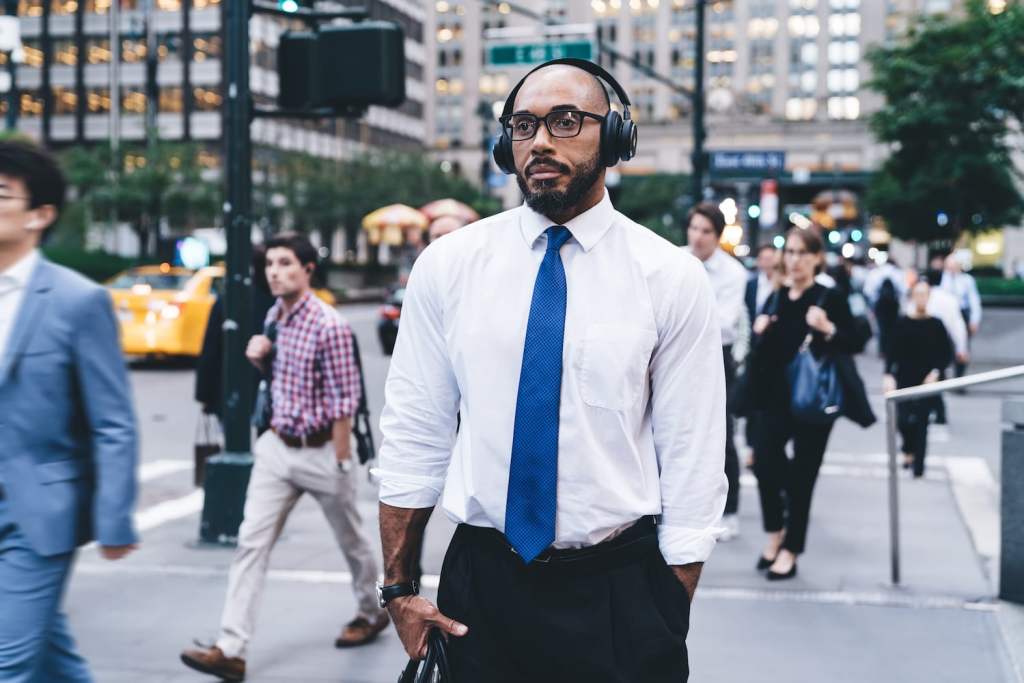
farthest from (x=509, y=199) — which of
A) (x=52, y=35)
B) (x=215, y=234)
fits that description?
(x=52, y=35)

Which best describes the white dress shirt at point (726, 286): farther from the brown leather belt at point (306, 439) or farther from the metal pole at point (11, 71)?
the metal pole at point (11, 71)

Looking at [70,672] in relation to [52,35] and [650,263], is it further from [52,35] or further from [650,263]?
[52,35]

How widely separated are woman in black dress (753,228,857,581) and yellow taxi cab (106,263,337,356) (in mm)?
12509

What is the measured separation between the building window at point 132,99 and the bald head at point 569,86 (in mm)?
75721

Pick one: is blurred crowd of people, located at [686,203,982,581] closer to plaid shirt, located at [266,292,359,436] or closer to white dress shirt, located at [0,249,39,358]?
plaid shirt, located at [266,292,359,436]

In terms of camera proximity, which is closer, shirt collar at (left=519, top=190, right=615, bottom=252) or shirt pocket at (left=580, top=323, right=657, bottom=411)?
shirt pocket at (left=580, top=323, right=657, bottom=411)

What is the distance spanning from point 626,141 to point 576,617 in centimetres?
107

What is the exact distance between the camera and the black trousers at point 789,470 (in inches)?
272

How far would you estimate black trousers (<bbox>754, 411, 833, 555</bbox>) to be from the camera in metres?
6.90

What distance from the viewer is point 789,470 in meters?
7.04

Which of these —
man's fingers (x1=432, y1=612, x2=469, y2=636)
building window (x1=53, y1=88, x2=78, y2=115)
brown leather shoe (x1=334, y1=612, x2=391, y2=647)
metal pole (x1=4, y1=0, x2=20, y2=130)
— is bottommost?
brown leather shoe (x1=334, y1=612, x2=391, y2=647)

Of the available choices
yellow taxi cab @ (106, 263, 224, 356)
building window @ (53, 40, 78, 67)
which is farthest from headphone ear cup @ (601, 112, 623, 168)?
building window @ (53, 40, 78, 67)

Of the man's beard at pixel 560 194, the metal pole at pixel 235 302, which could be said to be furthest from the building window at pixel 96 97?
the man's beard at pixel 560 194

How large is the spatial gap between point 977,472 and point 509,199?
8.45 metres
